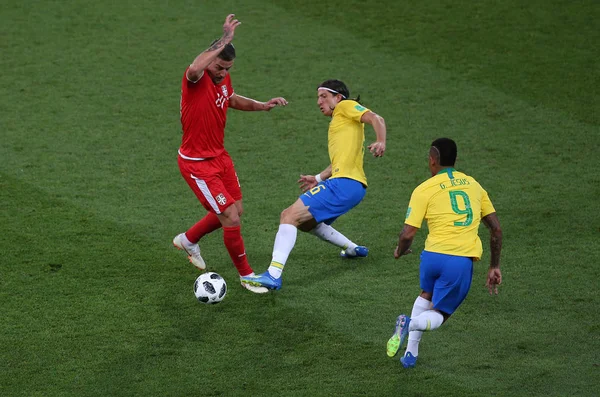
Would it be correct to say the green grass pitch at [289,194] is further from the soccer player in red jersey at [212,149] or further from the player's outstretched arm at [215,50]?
the player's outstretched arm at [215,50]

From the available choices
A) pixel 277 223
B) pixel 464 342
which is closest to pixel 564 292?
pixel 464 342

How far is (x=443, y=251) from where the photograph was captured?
6711 mm

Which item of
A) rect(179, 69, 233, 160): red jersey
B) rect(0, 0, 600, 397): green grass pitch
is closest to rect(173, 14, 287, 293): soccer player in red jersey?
rect(179, 69, 233, 160): red jersey

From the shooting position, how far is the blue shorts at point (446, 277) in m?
6.70

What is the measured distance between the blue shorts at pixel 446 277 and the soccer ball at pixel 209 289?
180 cm

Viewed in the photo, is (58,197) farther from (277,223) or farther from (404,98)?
(404,98)

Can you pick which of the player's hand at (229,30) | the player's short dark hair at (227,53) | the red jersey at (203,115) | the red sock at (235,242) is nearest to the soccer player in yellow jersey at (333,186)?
the red sock at (235,242)

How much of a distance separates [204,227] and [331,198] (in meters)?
1.27

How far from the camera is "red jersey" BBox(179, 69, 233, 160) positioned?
26.2 feet

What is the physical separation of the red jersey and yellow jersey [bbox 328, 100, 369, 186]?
1.07m

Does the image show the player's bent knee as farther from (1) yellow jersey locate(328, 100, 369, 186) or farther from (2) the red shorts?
(1) yellow jersey locate(328, 100, 369, 186)

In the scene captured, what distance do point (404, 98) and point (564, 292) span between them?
5431 millimetres

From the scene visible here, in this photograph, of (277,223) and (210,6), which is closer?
(277,223)

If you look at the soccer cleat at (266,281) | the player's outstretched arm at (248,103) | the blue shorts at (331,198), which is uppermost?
the player's outstretched arm at (248,103)
